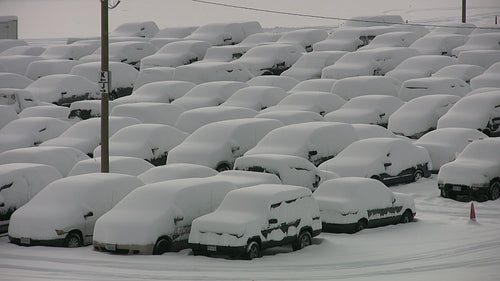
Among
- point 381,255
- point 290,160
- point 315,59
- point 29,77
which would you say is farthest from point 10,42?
point 381,255

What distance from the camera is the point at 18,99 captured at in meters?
32.5

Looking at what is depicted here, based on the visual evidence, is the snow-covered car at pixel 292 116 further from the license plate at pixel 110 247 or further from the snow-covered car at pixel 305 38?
the snow-covered car at pixel 305 38

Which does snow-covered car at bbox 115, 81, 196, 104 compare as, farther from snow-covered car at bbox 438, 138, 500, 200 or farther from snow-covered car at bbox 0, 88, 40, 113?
snow-covered car at bbox 438, 138, 500, 200

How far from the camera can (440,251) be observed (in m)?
16.3

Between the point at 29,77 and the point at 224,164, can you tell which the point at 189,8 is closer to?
the point at 29,77

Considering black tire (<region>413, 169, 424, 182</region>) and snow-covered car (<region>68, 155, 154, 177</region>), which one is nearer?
snow-covered car (<region>68, 155, 154, 177</region>)

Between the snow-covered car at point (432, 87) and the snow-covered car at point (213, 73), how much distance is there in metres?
7.07

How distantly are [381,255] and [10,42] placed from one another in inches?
1471

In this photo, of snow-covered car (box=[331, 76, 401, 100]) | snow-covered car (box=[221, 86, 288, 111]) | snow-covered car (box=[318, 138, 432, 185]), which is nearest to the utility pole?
snow-covered car (box=[318, 138, 432, 185])

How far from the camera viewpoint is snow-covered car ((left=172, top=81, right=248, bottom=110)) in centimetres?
3156

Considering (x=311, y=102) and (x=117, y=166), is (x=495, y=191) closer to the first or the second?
(x=117, y=166)

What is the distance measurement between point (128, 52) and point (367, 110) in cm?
1629

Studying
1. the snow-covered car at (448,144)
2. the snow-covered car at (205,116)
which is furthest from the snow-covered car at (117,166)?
the snow-covered car at (448,144)

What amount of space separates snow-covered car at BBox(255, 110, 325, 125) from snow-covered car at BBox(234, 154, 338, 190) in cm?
571
